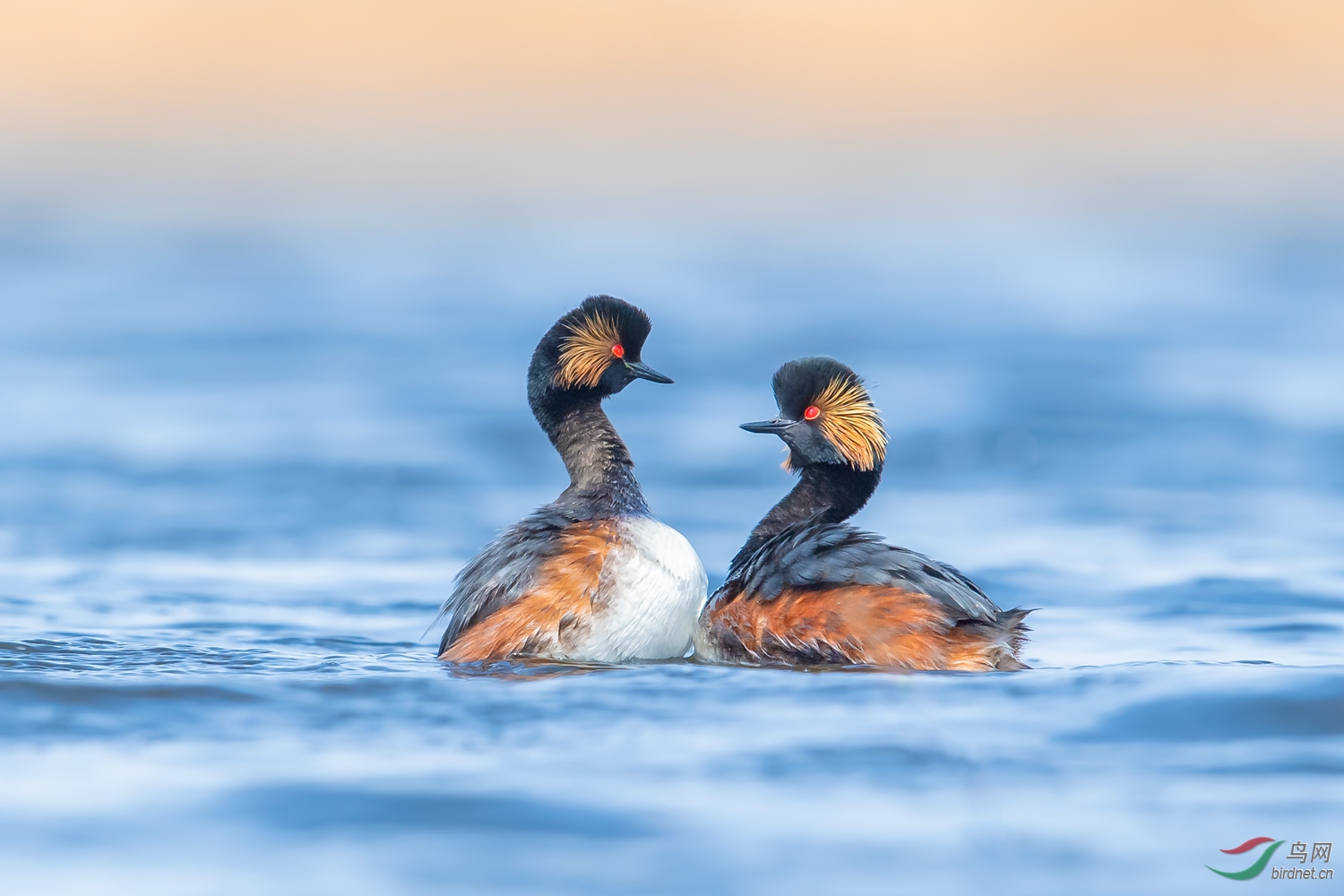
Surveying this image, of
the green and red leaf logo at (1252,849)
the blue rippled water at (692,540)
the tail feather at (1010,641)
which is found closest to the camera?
the green and red leaf logo at (1252,849)

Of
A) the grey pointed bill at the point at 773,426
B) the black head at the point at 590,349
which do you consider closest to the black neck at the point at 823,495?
the grey pointed bill at the point at 773,426

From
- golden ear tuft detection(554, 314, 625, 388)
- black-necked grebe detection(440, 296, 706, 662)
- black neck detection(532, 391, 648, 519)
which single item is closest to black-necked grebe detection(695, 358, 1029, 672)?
black-necked grebe detection(440, 296, 706, 662)

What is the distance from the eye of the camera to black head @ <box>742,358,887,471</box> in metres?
8.38

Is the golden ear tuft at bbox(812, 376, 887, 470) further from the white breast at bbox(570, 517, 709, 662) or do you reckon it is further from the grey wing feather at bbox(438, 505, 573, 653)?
the grey wing feather at bbox(438, 505, 573, 653)

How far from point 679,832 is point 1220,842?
1.53 metres

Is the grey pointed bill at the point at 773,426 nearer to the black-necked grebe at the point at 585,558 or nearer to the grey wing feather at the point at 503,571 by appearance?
the black-necked grebe at the point at 585,558

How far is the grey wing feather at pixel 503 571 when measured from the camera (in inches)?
306

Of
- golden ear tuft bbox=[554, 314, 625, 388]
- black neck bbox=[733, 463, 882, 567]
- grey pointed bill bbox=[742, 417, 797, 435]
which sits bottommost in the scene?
black neck bbox=[733, 463, 882, 567]

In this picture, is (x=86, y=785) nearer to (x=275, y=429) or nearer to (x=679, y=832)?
(x=679, y=832)

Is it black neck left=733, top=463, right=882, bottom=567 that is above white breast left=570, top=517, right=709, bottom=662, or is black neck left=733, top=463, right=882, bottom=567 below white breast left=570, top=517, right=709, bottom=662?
above

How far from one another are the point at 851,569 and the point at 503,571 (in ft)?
4.84

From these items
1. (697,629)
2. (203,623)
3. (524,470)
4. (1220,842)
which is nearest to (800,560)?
(697,629)

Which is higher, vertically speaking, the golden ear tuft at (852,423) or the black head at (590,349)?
the black head at (590,349)

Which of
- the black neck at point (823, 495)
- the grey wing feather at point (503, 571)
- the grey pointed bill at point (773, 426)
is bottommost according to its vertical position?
the grey wing feather at point (503, 571)
